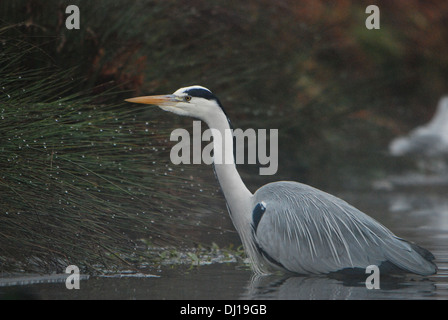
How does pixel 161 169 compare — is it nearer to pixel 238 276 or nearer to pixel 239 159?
pixel 238 276

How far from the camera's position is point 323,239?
6.07 metres

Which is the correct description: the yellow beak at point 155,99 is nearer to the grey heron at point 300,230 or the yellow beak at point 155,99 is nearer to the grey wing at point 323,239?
the grey heron at point 300,230

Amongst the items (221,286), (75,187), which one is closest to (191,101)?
(75,187)

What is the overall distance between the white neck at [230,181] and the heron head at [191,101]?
0.23 ft

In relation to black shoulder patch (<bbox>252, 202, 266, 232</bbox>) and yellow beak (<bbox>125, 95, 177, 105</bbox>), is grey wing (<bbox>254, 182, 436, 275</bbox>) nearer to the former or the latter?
black shoulder patch (<bbox>252, 202, 266, 232</bbox>)

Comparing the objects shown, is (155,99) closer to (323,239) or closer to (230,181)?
(230,181)

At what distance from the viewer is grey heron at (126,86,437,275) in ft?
19.5

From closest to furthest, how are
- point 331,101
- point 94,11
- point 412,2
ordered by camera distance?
point 94,11 → point 331,101 → point 412,2

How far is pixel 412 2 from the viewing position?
62.0 feet

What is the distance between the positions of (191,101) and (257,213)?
3.23 feet

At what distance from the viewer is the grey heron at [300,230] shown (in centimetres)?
594
